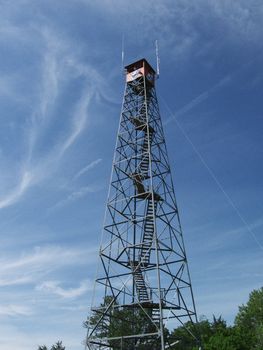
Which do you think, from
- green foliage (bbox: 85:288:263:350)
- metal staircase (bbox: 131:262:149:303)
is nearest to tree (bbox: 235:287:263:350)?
green foliage (bbox: 85:288:263:350)

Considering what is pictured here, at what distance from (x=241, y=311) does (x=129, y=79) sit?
156 feet

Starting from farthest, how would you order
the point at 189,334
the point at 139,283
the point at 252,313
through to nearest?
the point at 252,313 < the point at 189,334 < the point at 139,283

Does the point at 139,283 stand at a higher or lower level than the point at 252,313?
lower

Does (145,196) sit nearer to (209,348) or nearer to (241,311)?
(209,348)

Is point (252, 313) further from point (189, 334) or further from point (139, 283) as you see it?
point (139, 283)

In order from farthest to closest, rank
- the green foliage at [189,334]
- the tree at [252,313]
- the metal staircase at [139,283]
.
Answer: the tree at [252,313] → the green foliage at [189,334] → the metal staircase at [139,283]

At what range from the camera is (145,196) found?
24297mm

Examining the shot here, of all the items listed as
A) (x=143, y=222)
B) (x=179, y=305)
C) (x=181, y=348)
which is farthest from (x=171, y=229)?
(x=181, y=348)

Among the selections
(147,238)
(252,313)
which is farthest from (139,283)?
(252,313)

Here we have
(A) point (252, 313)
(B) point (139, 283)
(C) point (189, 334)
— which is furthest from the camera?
(A) point (252, 313)

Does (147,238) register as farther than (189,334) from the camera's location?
No

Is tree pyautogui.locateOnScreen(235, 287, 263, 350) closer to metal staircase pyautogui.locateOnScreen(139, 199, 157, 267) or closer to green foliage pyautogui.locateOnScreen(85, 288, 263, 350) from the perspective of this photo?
green foliage pyautogui.locateOnScreen(85, 288, 263, 350)

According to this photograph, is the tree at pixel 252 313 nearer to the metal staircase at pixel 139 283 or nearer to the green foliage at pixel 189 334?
the green foliage at pixel 189 334

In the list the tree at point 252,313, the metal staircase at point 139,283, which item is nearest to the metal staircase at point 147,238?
the metal staircase at point 139,283
